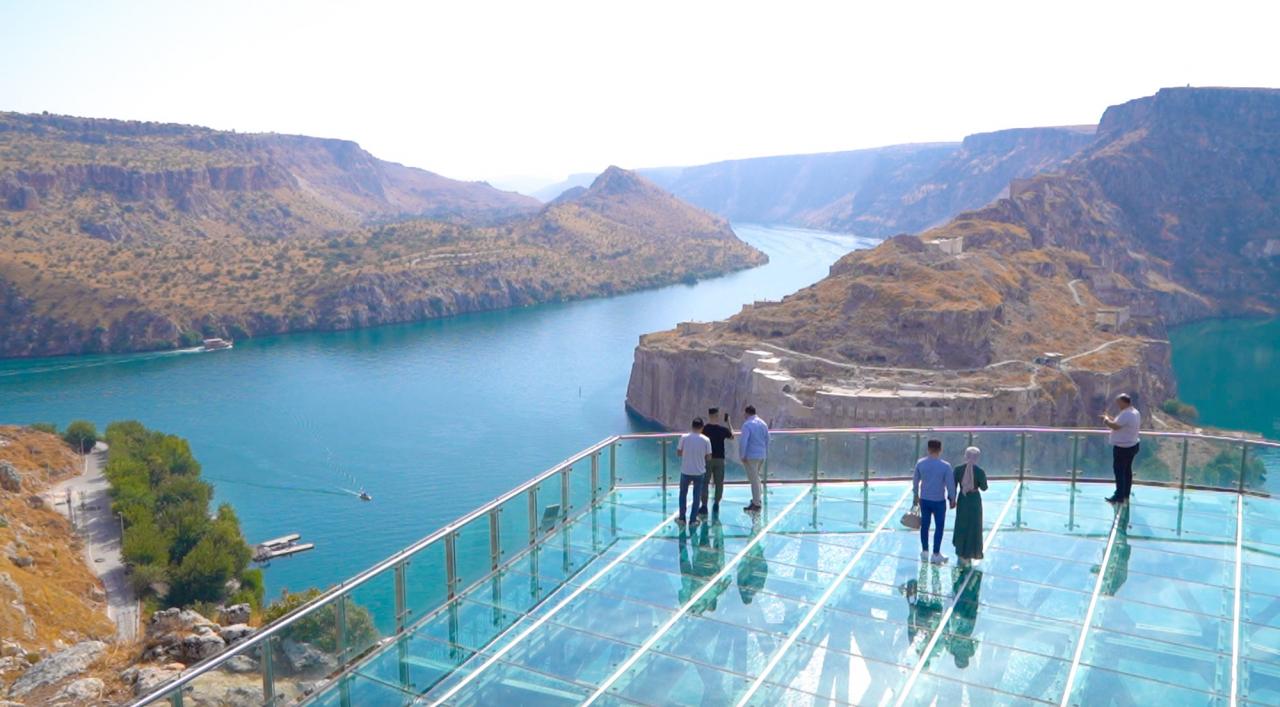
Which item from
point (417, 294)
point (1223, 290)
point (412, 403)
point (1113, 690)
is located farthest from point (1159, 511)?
point (1223, 290)

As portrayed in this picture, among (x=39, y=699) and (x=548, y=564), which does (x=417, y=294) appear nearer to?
(x=39, y=699)

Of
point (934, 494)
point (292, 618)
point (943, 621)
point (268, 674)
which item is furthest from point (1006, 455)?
point (268, 674)

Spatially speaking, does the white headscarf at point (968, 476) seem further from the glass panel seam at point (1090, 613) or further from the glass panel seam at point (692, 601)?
the glass panel seam at point (692, 601)

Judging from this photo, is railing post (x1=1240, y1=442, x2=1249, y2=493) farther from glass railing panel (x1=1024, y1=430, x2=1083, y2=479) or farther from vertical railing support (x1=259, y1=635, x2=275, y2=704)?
vertical railing support (x1=259, y1=635, x2=275, y2=704)

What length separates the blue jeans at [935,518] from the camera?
10133 millimetres

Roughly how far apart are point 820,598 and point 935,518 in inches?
62.1

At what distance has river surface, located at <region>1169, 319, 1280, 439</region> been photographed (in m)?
70.5

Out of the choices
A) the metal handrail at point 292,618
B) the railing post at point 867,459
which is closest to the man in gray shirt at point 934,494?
the railing post at point 867,459

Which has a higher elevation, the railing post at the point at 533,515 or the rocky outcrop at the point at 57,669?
the railing post at the point at 533,515

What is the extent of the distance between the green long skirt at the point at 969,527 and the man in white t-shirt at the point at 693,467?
265 cm

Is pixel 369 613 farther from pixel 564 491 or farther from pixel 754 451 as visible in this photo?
pixel 754 451

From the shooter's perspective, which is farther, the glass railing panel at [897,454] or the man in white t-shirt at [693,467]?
the glass railing panel at [897,454]

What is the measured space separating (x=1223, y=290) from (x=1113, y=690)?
129398 mm

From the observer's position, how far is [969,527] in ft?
32.9
